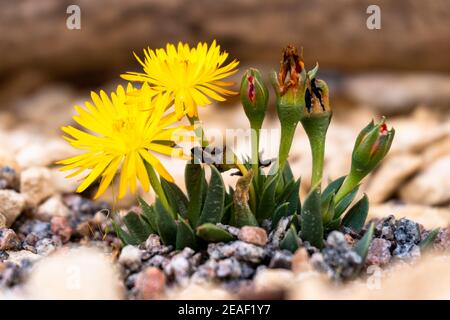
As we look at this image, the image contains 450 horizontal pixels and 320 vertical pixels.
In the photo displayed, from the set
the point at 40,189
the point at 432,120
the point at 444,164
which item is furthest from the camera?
the point at 432,120

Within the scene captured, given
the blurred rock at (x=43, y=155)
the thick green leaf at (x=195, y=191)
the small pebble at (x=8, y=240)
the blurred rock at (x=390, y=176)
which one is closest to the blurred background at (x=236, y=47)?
the blurred rock at (x=390, y=176)

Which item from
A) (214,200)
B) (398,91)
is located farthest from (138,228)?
(398,91)

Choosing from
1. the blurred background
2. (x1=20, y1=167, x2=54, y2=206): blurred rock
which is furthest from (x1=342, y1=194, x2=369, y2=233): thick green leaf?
the blurred background

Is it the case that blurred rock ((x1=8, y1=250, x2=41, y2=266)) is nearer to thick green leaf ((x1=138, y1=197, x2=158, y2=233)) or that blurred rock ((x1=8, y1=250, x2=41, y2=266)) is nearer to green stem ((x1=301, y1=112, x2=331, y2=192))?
thick green leaf ((x1=138, y1=197, x2=158, y2=233))

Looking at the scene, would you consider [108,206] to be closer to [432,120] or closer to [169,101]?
[169,101]

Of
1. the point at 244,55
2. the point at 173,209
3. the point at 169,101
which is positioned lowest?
the point at 173,209

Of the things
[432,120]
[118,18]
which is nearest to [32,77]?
[118,18]

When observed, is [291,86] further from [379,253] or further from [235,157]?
[379,253]

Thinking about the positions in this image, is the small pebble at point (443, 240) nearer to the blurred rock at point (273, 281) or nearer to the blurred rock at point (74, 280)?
the blurred rock at point (273, 281)
